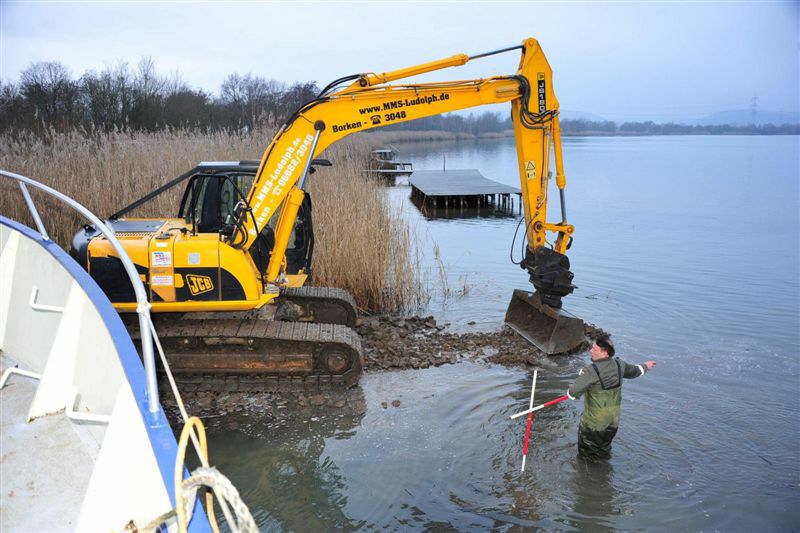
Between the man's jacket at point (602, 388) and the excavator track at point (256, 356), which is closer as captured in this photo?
the man's jacket at point (602, 388)

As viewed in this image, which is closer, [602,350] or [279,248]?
[602,350]

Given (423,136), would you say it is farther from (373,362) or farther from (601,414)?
(601,414)

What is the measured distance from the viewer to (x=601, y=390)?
5719 mm

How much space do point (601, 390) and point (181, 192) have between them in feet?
27.0

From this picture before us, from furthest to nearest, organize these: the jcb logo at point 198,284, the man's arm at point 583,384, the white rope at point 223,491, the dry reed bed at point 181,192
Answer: the dry reed bed at point 181,192 < the jcb logo at point 198,284 < the man's arm at point 583,384 < the white rope at point 223,491

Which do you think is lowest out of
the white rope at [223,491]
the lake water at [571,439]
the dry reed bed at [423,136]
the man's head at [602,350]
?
the lake water at [571,439]

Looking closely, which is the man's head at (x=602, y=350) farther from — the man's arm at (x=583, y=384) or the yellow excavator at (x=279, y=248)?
the yellow excavator at (x=279, y=248)

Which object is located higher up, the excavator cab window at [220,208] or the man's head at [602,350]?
the excavator cab window at [220,208]

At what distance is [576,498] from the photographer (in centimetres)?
556

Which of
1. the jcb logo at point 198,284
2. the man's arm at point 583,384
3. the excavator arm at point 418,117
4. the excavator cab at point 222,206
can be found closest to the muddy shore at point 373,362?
the excavator arm at point 418,117

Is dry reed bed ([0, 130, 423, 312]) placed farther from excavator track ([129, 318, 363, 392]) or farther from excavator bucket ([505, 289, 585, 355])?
excavator track ([129, 318, 363, 392])

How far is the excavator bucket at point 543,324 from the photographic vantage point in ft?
27.9

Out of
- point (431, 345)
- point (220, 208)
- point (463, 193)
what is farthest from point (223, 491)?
point (463, 193)

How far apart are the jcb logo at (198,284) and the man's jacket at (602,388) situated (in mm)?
3829
